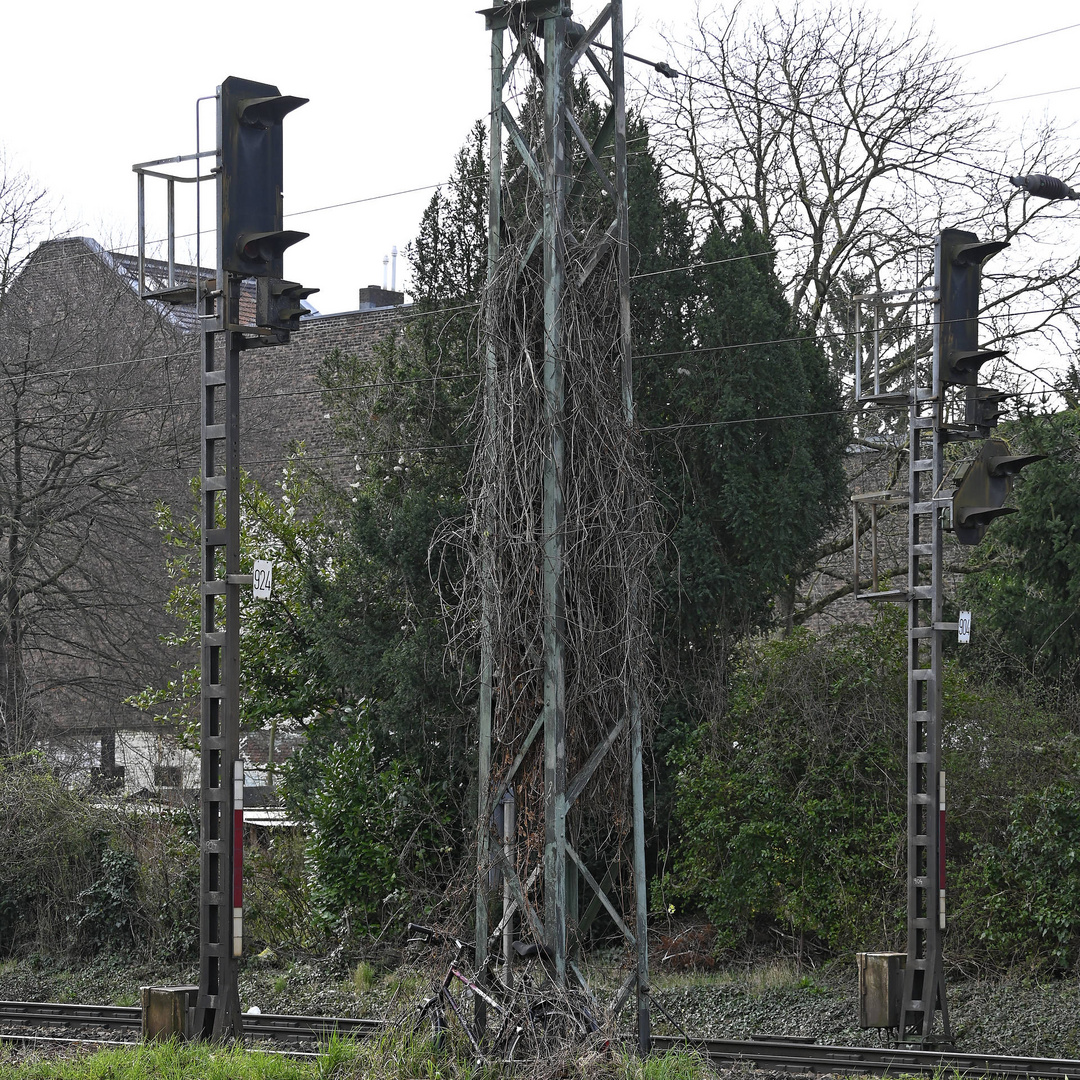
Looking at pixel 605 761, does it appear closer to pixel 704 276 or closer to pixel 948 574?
pixel 704 276

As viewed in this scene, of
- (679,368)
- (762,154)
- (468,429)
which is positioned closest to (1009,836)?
(679,368)

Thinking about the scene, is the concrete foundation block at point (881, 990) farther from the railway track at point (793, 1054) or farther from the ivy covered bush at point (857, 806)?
the ivy covered bush at point (857, 806)

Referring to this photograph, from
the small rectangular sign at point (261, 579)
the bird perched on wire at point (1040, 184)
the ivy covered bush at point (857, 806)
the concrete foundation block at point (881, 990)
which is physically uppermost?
the bird perched on wire at point (1040, 184)

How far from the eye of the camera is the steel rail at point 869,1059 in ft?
33.3

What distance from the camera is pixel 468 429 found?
1631 centimetres

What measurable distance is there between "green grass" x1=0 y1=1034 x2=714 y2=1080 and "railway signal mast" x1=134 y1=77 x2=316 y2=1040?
91 centimetres

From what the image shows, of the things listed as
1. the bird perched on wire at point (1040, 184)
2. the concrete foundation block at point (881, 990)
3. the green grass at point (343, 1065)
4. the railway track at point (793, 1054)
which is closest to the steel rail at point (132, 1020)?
the railway track at point (793, 1054)

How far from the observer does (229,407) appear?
1070 centimetres

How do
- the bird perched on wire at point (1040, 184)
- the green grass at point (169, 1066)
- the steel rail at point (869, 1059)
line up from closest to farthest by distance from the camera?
the green grass at point (169, 1066)
the steel rail at point (869, 1059)
the bird perched on wire at point (1040, 184)

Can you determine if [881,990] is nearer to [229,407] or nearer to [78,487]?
[229,407]

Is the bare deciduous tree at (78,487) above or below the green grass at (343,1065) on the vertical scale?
above

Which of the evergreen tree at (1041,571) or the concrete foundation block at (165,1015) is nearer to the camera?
the concrete foundation block at (165,1015)

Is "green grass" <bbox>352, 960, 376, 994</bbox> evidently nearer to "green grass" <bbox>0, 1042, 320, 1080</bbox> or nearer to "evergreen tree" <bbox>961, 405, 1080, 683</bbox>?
"green grass" <bbox>0, 1042, 320, 1080</bbox>

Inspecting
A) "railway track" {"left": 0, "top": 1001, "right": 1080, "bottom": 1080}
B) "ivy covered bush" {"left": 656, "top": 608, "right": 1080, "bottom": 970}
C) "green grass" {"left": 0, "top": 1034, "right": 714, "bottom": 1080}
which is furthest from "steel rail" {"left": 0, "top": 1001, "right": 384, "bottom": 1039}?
"ivy covered bush" {"left": 656, "top": 608, "right": 1080, "bottom": 970}
